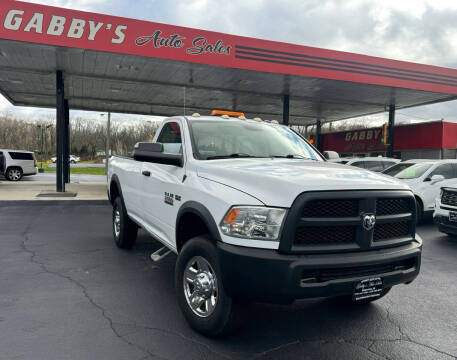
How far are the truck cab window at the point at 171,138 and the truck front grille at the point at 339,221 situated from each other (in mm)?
1873

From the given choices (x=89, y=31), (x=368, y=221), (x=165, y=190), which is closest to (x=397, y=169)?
(x=165, y=190)

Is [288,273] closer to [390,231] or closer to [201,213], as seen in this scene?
[201,213]

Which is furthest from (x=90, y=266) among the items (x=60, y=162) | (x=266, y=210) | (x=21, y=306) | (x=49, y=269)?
(x=60, y=162)

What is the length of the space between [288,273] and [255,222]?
0.43m

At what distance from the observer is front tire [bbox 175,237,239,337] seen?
304 centimetres

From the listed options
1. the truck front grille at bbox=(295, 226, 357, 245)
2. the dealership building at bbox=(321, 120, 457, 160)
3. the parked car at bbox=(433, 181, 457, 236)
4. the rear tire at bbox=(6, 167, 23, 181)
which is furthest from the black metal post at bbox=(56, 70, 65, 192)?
the dealership building at bbox=(321, 120, 457, 160)

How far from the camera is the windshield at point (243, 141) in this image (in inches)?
162

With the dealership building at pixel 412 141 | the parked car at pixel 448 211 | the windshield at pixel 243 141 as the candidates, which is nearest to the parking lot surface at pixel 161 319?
the windshield at pixel 243 141

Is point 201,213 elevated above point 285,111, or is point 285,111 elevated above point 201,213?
point 285,111

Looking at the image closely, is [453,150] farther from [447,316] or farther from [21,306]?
[21,306]

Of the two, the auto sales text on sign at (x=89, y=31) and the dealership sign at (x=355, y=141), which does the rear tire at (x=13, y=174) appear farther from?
the dealership sign at (x=355, y=141)

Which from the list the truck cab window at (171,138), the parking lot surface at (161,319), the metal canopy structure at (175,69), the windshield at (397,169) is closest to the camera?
the parking lot surface at (161,319)

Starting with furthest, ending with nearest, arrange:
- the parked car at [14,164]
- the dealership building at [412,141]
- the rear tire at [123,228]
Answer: the dealership building at [412,141] → the parked car at [14,164] → the rear tire at [123,228]

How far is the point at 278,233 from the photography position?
2.79m
